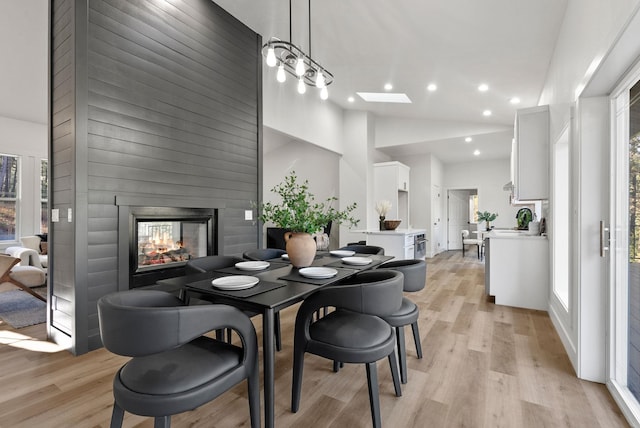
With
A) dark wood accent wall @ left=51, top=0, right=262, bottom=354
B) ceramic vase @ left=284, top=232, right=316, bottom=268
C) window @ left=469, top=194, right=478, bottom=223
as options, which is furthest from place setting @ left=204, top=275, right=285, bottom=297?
window @ left=469, top=194, right=478, bottom=223

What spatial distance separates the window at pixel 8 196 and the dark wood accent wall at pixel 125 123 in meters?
4.84

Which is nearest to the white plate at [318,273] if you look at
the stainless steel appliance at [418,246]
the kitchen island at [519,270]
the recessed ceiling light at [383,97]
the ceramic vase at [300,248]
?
the ceramic vase at [300,248]

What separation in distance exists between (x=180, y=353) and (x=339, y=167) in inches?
236

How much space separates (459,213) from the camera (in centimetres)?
973

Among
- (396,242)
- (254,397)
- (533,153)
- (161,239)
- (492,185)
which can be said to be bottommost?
(254,397)

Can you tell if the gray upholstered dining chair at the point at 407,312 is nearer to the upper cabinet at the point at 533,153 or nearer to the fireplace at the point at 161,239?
the upper cabinet at the point at 533,153

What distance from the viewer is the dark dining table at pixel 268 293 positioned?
1.39 metres

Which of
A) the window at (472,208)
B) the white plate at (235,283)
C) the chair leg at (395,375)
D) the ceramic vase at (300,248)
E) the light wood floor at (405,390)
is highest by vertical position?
Answer: the window at (472,208)

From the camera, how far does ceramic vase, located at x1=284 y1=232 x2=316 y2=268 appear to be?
84.7 inches

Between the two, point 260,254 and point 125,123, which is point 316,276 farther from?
point 125,123

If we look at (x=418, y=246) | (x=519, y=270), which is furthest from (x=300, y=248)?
(x=418, y=246)

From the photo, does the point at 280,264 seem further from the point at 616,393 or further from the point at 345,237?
the point at 345,237

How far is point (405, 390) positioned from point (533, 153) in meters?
2.97

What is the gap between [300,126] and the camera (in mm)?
5449
